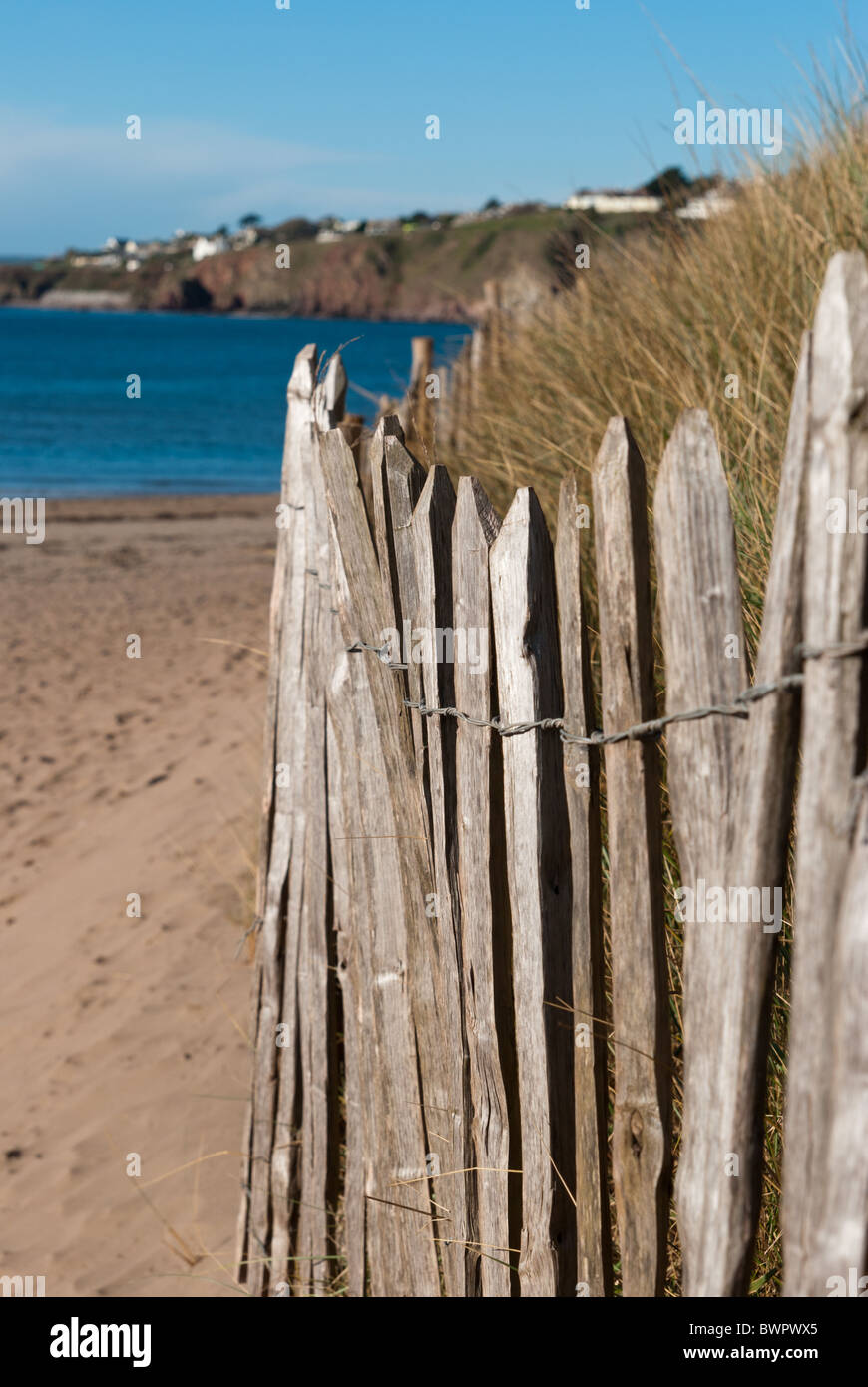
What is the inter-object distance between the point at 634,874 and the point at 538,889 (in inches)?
7.8

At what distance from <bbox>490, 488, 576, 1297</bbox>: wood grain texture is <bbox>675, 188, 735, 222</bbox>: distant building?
4.53 meters

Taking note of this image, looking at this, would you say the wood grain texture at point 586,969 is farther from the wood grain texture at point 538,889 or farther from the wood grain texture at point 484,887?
the wood grain texture at point 484,887

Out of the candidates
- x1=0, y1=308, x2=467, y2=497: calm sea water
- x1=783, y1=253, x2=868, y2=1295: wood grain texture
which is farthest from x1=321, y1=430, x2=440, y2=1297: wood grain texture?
x1=783, y1=253, x2=868, y2=1295: wood grain texture

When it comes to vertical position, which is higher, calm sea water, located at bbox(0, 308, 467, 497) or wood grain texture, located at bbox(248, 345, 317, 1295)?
calm sea water, located at bbox(0, 308, 467, 497)

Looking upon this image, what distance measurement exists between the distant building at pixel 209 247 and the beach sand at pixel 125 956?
121740 millimetres

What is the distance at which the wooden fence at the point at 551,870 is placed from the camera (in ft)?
3.53

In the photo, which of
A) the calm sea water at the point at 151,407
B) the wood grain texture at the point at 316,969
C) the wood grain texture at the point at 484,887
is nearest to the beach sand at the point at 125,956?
the wood grain texture at the point at 316,969

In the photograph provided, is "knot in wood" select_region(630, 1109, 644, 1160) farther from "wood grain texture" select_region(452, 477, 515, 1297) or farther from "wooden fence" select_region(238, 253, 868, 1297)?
"wood grain texture" select_region(452, 477, 515, 1297)

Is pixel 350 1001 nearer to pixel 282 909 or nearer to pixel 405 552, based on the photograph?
pixel 282 909

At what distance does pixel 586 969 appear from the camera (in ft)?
5.23

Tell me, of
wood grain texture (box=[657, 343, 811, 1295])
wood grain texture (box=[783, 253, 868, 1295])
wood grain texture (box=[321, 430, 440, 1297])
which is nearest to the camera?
wood grain texture (box=[783, 253, 868, 1295])

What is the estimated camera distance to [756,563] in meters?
2.29

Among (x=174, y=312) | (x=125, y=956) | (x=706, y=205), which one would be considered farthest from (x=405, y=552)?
(x=174, y=312)

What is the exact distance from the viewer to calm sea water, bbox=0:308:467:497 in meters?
20.7
